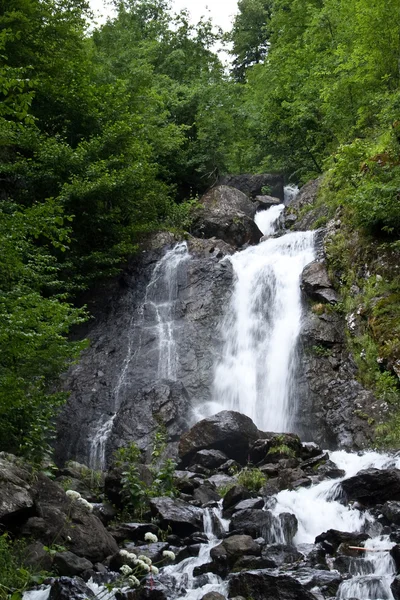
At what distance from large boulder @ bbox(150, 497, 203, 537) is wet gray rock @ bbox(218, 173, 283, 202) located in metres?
17.2

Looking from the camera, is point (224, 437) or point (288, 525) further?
point (224, 437)

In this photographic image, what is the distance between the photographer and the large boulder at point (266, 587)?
5.84 metres

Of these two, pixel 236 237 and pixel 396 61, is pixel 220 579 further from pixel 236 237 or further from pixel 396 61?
pixel 396 61

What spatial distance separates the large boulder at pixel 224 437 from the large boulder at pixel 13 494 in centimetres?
488

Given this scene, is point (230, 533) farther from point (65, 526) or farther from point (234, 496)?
point (65, 526)

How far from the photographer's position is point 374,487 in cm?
871

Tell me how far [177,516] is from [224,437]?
3366 mm

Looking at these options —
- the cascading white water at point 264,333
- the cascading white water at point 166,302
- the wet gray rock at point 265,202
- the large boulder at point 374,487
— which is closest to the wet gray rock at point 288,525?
the large boulder at point 374,487

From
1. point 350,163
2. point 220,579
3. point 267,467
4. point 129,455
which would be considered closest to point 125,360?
point 129,455

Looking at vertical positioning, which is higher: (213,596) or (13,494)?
(13,494)

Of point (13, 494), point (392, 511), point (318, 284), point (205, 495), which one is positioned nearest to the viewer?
point (13, 494)

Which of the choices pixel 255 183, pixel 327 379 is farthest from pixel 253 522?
pixel 255 183

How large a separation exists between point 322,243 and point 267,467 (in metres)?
8.02

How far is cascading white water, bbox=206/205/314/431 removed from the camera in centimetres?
1398
